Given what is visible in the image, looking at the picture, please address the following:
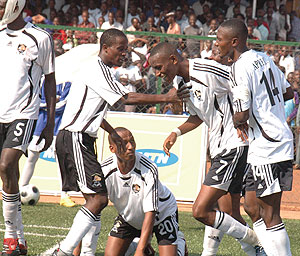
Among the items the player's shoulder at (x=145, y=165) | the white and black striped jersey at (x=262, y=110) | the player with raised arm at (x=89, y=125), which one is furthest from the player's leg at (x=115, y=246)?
the white and black striped jersey at (x=262, y=110)

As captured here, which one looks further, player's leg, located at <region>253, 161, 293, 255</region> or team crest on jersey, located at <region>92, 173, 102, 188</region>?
team crest on jersey, located at <region>92, 173, 102, 188</region>

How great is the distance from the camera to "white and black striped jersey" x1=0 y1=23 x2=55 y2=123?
21.2ft

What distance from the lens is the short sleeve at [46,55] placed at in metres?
6.55

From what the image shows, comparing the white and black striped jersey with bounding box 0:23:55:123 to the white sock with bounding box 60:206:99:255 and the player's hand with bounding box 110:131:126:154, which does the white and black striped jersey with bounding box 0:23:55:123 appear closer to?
the player's hand with bounding box 110:131:126:154

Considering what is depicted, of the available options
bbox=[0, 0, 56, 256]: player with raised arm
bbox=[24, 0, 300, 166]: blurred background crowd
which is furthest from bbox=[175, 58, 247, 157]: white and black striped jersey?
bbox=[24, 0, 300, 166]: blurred background crowd

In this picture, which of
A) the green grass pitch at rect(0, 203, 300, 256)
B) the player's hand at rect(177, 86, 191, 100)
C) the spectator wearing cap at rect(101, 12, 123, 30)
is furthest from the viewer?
the spectator wearing cap at rect(101, 12, 123, 30)

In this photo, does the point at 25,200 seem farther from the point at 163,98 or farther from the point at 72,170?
the point at 163,98

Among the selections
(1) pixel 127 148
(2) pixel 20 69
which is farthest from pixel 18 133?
(1) pixel 127 148

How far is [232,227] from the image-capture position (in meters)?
6.18

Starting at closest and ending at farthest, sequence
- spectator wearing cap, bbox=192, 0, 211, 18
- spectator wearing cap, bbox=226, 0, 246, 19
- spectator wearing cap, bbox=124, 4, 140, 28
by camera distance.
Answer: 1. spectator wearing cap, bbox=124, 4, 140, 28
2. spectator wearing cap, bbox=226, 0, 246, 19
3. spectator wearing cap, bbox=192, 0, 211, 18

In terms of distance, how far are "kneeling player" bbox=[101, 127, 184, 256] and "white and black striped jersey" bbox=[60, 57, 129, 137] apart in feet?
0.83

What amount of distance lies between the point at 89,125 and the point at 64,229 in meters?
2.57

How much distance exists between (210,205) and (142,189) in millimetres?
627

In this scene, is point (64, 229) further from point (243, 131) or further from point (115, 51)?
point (243, 131)
